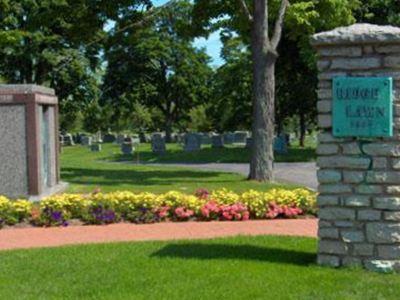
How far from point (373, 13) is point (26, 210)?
77.2 feet

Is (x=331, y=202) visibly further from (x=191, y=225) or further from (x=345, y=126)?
(x=191, y=225)

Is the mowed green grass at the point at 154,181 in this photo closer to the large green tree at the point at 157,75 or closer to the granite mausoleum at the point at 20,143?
the granite mausoleum at the point at 20,143

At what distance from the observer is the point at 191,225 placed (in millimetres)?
11445

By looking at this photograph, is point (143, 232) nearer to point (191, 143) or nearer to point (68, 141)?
point (191, 143)

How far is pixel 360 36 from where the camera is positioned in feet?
24.2

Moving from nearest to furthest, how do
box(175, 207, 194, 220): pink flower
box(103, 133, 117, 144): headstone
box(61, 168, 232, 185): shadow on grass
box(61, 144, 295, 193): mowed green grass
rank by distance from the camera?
box(175, 207, 194, 220): pink flower, box(61, 144, 295, 193): mowed green grass, box(61, 168, 232, 185): shadow on grass, box(103, 133, 117, 144): headstone

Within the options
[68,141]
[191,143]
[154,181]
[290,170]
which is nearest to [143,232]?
[154,181]

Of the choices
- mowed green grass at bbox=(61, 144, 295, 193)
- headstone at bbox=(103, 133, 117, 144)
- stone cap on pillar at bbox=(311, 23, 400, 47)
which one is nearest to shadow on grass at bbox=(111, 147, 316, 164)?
mowed green grass at bbox=(61, 144, 295, 193)

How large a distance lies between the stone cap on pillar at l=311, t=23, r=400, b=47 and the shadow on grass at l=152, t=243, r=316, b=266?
92.1 inches

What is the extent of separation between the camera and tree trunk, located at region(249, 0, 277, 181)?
18984mm

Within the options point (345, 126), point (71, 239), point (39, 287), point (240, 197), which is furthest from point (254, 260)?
point (240, 197)

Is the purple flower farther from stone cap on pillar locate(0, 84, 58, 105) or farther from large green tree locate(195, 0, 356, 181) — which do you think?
large green tree locate(195, 0, 356, 181)

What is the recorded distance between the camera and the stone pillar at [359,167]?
742 cm

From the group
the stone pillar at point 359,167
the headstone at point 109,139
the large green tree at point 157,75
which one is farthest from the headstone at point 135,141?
the stone pillar at point 359,167
